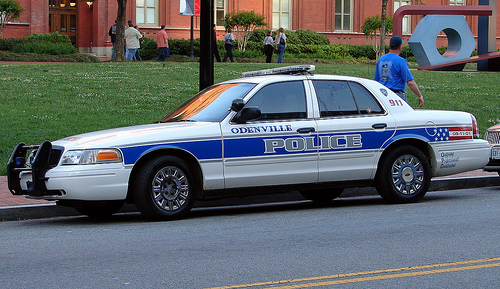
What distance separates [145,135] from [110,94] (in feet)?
37.2

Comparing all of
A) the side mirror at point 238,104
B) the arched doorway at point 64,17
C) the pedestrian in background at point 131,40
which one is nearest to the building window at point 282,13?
the arched doorway at point 64,17

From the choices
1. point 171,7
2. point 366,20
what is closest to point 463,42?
point 366,20

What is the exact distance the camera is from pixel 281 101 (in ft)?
29.9

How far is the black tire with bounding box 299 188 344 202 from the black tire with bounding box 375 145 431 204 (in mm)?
813

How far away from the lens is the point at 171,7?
4294cm

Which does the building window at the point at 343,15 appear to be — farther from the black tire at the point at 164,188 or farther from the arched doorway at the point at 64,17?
the black tire at the point at 164,188

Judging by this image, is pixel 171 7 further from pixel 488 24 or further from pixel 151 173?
pixel 151 173

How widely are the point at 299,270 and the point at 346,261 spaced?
534 mm

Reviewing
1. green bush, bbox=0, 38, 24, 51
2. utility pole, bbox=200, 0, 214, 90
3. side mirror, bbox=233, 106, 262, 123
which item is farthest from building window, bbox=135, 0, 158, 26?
side mirror, bbox=233, 106, 262, 123

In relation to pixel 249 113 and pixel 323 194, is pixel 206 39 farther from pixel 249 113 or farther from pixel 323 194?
pixel 249 113

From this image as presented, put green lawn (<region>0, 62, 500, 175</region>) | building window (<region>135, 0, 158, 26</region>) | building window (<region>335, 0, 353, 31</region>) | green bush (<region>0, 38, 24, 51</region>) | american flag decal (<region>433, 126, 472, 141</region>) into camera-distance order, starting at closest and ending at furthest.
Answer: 1. american flag decal (<region>433, 126, 472, 141</region>)
2. green lawn (<region>0, 62, 500, 175</region>)
3. green bush (<region>0, 38, 24, 51</region>)
4. building window (<region>135, 0, 158, 26</region>)
5. building window (<region>335, 0, 353, 31</region>)

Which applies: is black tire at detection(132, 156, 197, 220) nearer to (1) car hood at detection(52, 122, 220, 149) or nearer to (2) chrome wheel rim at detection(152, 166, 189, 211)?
(2) chrome wheel rim at detection(152, 166, 189, 211)

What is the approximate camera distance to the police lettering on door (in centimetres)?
882

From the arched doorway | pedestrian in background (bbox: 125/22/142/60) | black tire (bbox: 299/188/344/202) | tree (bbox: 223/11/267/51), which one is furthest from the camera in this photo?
the arched doorway
